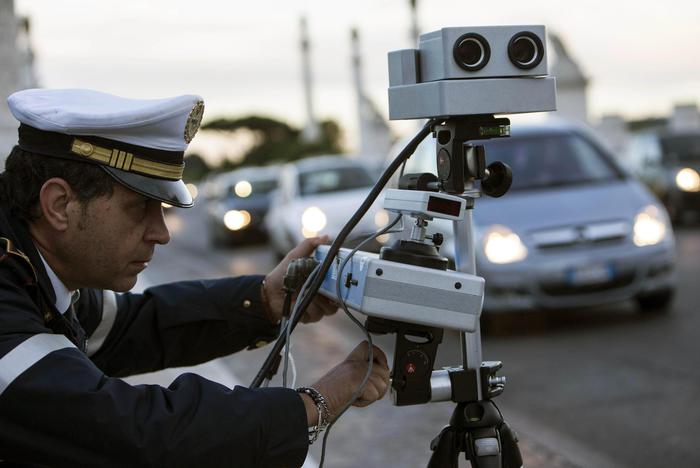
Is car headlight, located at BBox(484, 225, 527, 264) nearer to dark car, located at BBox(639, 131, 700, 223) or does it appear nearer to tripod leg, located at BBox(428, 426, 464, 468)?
tripod leg, located at BBox(428, 426, 464, 468)

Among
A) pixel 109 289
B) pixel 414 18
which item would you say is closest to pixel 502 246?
pixel 109 289

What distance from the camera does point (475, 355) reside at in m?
2.39


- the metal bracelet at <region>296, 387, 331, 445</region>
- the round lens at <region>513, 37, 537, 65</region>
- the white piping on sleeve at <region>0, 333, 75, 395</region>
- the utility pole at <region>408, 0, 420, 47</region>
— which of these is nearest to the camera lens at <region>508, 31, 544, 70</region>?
the round lens at <region>513, 37, 537, 65</region>

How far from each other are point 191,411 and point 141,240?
470 mm

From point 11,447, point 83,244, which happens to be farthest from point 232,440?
point 83,244

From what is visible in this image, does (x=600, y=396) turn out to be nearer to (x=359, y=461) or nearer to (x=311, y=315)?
(x=359, y=461)

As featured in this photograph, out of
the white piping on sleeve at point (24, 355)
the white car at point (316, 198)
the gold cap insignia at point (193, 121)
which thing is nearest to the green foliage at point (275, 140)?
the white car at point (316, 198)

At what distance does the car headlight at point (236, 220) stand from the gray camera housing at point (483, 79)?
1787cm

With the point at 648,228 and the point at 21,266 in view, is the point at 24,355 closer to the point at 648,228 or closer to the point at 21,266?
the point at 21,266

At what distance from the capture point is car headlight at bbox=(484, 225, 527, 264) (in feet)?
25.3

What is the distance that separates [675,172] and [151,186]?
48.4 feet

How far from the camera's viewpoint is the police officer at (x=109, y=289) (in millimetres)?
1994

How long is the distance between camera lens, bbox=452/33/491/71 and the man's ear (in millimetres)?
855

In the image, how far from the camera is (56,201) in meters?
2.28
